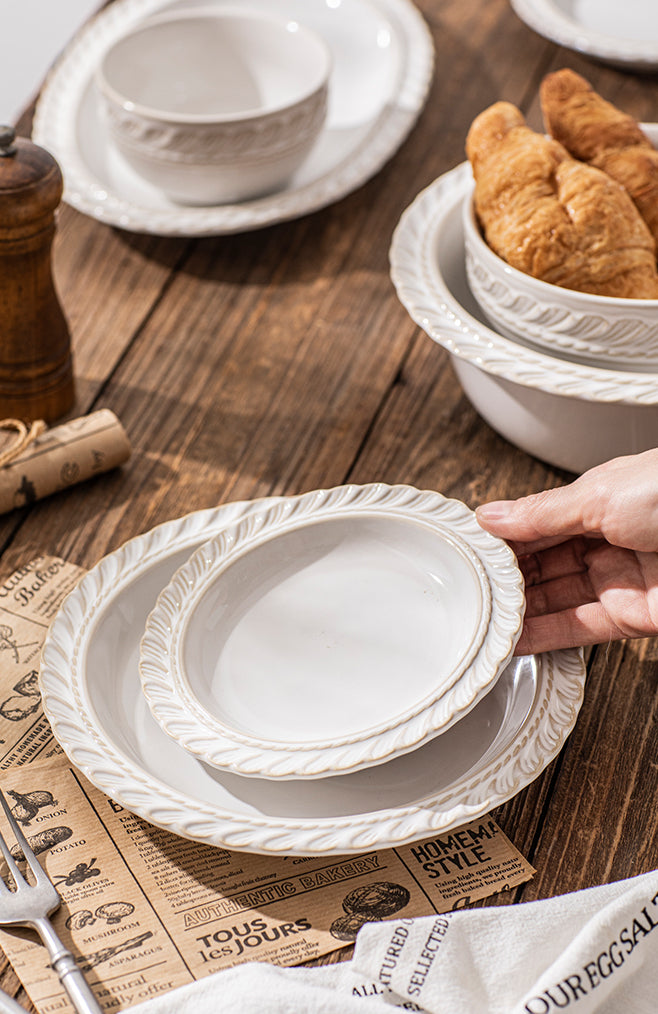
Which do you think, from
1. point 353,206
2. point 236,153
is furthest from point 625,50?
point 236,153

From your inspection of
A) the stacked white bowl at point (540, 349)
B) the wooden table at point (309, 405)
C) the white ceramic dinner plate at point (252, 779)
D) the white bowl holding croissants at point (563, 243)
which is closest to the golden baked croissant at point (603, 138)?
the white bowl holding croissants at point (563, 243)

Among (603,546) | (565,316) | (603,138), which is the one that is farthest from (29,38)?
(603,546)

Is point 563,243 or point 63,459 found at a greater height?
point 563,243

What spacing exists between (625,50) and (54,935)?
1.19 meters

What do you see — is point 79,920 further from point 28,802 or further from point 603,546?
point 603,546

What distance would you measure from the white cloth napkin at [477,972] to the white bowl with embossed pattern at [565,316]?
0.38m

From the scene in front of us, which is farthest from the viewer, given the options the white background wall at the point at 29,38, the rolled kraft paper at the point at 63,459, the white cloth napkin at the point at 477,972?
the white background wall at the point at 29,38

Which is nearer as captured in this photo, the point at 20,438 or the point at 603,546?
the point at 603,546

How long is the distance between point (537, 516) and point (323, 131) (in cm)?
70

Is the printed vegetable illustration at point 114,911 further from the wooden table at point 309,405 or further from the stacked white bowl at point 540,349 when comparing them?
the stacked white bowl at point 540,349

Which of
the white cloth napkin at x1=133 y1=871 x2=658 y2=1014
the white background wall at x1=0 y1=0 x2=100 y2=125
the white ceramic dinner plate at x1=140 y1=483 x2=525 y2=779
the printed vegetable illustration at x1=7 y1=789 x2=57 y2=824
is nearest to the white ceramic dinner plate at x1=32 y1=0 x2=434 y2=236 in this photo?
the white ceramic dinner plate at x1=140 y1=483 x2=525 y2=779

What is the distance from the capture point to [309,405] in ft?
3.13

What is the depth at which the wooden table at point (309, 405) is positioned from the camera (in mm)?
654

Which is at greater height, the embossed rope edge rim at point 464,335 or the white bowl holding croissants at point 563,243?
the white bowl holding croissants at point 563,243
